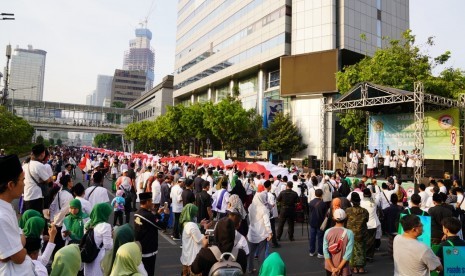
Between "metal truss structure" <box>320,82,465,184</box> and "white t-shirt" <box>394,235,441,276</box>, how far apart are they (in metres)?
14.0

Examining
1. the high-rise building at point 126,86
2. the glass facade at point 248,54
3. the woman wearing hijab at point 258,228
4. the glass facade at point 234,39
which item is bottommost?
the woman wearing hijab at point 258,228

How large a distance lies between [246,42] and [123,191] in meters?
38.2

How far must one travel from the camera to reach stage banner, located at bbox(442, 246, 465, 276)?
4219mm

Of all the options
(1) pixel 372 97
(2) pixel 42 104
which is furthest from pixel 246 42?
(2) pixel 42 104

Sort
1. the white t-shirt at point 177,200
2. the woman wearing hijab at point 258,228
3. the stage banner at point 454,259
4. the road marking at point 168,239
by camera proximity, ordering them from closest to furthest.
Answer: the stage banner at point 454,259, the woman wearing hijab at point 258,228, the road marking at point 168,239, the white t-shirt at point 177,200

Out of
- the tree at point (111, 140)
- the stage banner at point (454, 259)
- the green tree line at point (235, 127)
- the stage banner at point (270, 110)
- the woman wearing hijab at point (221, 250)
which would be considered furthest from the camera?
the tree at point (111, 140)

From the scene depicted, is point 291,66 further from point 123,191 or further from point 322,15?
point 123,191

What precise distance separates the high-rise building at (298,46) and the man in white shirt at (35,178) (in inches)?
1236

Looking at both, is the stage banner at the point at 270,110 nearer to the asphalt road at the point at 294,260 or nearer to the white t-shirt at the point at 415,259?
the asphalt road at the point at 294,260

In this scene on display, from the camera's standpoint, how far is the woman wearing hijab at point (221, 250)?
3554 mm

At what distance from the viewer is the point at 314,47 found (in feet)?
122

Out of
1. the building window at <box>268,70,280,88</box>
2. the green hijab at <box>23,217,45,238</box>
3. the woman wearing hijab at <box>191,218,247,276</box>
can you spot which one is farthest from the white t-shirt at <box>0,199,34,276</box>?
the building window at <box>268,70,280,88</box>

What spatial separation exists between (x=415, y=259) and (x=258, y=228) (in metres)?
3.84

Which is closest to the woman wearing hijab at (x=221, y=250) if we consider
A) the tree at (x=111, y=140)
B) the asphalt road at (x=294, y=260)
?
the asphalt road at (x=294, y=260)
